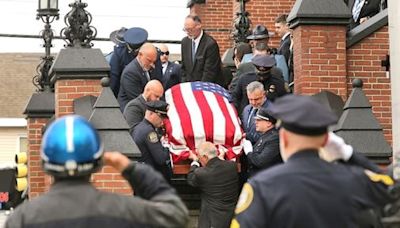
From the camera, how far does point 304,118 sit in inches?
219

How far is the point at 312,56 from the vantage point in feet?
52.0

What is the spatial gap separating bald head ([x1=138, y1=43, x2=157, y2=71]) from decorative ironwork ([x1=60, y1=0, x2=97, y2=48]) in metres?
0.98

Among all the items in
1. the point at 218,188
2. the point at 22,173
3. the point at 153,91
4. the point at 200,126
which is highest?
the point at 153,91

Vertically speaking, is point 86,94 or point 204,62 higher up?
point 204,62

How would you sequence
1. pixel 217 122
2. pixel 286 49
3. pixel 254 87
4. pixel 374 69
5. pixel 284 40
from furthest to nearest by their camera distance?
pixel 284 40
pixel 286 49
pixel 374 69
pixel 217 122
pixel 254 87

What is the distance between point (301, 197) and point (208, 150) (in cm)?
754

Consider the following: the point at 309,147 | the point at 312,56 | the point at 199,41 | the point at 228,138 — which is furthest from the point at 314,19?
the point at 309,147

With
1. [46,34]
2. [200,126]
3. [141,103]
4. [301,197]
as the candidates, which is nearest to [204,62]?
[141,103]

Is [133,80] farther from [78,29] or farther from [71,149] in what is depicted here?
[71,149]

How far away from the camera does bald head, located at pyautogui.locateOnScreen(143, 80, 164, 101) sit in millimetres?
14031

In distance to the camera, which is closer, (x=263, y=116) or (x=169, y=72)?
(x=263, y=116)

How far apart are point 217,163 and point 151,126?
106 cm

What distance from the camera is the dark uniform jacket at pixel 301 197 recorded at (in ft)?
18.2

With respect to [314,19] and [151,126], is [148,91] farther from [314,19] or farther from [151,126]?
[314,19]
